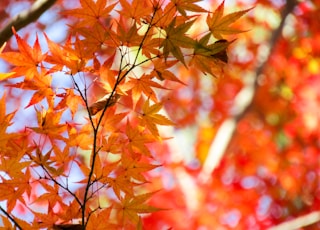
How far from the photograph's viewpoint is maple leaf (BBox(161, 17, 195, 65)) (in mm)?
818

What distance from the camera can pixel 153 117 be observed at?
93 cm

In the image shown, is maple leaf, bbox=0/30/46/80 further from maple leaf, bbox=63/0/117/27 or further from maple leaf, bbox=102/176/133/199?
maple leaf, bbox=102/176/133/199

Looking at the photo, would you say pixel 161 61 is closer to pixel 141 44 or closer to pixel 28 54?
pixel 141 44

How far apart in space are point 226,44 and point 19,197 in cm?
42

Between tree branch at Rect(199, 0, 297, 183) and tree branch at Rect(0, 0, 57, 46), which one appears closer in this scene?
tree branch at Rect(0, 0, 57, 46)

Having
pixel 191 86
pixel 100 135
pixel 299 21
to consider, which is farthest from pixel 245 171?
pixel 100 135

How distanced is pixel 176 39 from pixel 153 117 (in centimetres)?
16

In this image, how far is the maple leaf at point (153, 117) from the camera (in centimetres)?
92

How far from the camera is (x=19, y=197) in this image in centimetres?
90

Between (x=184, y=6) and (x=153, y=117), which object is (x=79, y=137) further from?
(x=184, y=6)

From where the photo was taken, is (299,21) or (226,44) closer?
(226,44)

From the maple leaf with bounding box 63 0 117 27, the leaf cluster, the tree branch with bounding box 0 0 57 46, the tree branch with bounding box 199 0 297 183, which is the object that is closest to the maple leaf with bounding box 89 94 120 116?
the leaf cluster

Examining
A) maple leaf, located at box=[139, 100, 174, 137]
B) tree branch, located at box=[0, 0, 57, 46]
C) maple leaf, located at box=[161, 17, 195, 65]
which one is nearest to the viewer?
maple leaf, located at box=[161, 17, 195, 65]

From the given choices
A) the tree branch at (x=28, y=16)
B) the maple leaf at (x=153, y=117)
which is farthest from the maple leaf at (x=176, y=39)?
the tree branch at (x=28, y=16)
